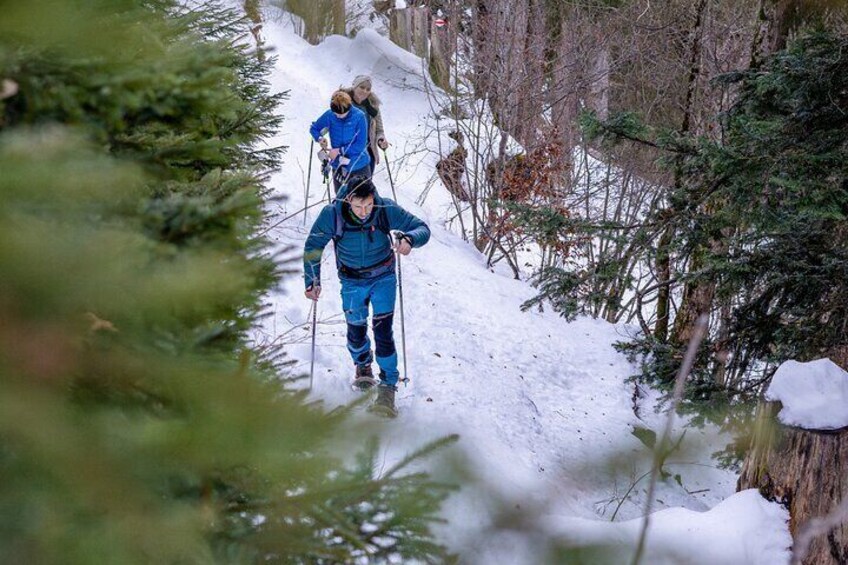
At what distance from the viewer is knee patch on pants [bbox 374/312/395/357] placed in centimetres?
585

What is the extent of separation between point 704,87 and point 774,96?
5.48 metres

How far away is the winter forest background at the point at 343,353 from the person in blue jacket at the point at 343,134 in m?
1.51

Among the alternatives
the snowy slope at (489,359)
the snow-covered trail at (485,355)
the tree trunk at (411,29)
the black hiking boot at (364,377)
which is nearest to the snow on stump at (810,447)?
the snowy slope at (489,359)

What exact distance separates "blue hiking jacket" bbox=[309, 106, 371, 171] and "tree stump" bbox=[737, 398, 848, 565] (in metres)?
6.81

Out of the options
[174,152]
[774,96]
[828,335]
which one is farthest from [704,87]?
[174,152]

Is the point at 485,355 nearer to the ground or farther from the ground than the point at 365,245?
nearer to the ground

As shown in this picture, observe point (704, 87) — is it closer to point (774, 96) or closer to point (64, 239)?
point (774, 96)

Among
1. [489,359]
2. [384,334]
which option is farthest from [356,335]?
[489,359]

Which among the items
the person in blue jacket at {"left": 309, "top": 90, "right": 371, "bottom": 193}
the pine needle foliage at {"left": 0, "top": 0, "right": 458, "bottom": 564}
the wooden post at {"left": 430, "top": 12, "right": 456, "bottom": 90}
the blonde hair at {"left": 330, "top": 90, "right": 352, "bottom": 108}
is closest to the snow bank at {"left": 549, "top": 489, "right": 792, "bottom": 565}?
the pine needle foliage at {"left": 0, "top": 0, "right": 458, "bottom": 564}

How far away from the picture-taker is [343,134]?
30.1ft

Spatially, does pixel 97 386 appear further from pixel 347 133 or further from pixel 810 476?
pixel 347 133

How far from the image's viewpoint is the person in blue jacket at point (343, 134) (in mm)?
9072

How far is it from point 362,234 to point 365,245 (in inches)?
3.8

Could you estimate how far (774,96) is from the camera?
4.71m
